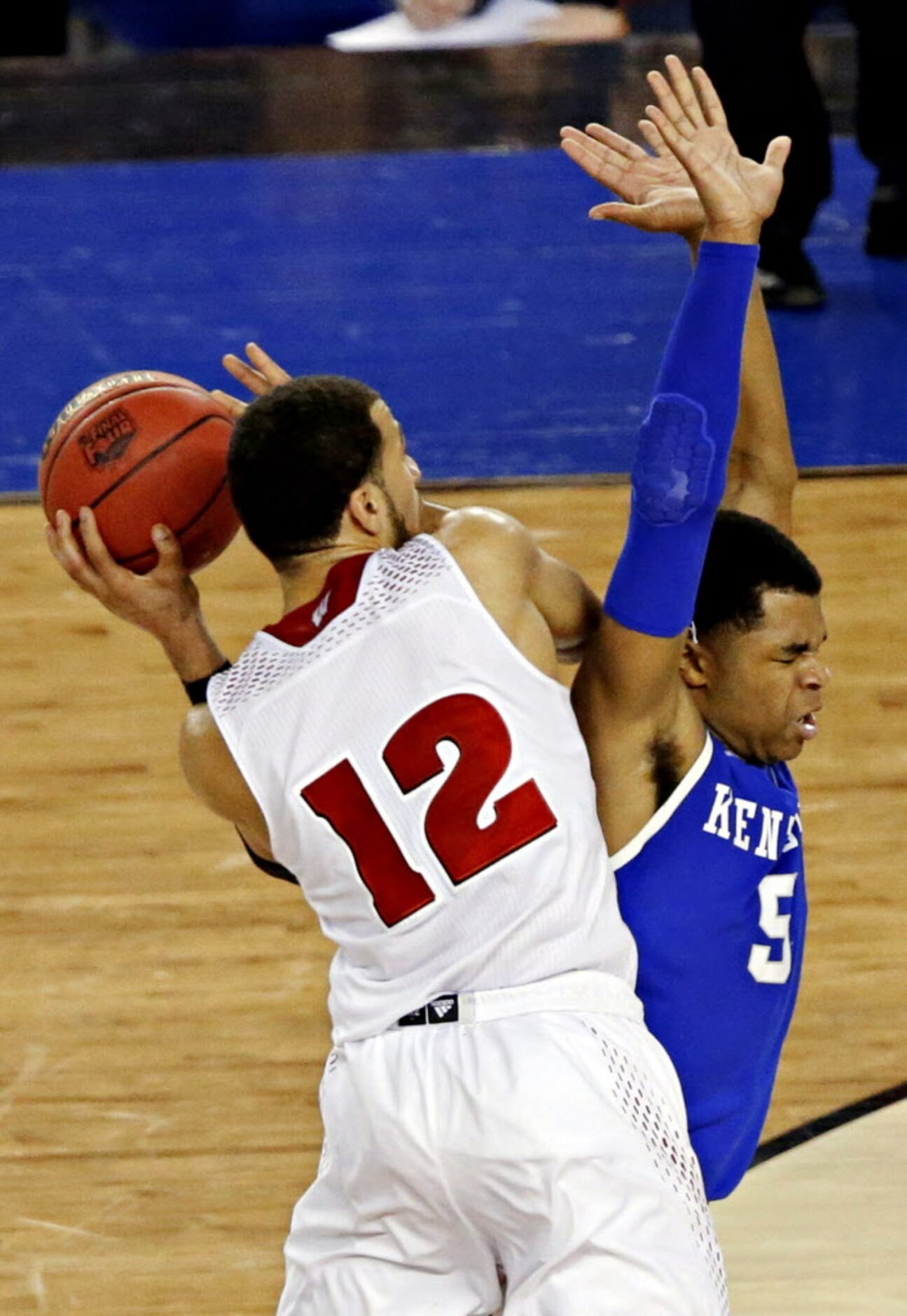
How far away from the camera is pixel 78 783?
4.64 meters

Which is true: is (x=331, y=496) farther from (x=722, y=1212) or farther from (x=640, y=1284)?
(x=722, y=1212)

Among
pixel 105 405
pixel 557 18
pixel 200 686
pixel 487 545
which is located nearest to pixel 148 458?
pixel 105 405

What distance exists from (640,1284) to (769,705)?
0.72 m

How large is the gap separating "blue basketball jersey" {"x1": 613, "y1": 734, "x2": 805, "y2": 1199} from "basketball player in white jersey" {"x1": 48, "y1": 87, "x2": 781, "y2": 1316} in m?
0.10

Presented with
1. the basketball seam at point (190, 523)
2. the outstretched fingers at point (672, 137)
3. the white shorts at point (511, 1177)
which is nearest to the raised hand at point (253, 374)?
the basketball seam at point (190, 523)

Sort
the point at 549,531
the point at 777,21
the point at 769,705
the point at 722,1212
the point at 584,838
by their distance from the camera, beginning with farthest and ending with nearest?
the point at 777,21 → the point at 549,531 → the point at 722,1212 → the point at 769,705 → the point at 584,838

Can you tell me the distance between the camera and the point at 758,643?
2.41m

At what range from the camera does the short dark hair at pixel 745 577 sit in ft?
7.95

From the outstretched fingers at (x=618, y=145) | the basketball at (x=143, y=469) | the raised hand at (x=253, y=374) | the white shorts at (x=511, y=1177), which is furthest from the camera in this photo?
the raised hand at (x=253, y=374)

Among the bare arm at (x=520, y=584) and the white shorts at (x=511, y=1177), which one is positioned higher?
the bare arm at (x=520, y=584)

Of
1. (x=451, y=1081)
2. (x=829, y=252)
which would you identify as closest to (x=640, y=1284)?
(x=451, y=1081)

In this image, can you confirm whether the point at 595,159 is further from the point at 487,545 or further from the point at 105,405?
the point at 105,405

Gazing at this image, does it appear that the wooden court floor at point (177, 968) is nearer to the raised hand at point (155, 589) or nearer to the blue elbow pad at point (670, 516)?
the raised hand at point (155, 589)

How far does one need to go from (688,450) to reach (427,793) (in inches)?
18.3
